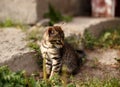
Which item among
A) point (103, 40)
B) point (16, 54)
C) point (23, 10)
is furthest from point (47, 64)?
point (23, 10)

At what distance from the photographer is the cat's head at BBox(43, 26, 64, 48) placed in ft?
21.5

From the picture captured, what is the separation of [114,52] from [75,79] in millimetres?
1534

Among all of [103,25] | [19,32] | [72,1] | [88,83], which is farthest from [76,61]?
[72,1]

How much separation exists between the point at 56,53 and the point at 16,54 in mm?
617

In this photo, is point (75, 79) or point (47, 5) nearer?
point (75, 79)

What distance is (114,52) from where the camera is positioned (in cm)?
807

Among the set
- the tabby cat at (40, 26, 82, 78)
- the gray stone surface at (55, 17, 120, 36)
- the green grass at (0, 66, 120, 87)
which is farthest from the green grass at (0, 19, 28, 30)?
the green grass at (0, 66, 120, 87)

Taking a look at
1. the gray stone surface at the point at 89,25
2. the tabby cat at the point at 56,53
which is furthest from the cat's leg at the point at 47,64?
the gray stone surface at the point at 89,25

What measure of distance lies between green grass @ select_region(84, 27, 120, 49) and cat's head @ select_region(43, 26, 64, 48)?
1555 millimetres

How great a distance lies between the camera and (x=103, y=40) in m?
8.56

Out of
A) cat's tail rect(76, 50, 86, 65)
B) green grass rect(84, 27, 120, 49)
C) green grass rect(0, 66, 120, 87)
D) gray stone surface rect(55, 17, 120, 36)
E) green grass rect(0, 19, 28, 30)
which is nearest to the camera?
green grass rect(0, 66, 120, 87)

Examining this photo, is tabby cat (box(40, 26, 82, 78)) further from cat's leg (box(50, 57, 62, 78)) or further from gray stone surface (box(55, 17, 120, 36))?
gray stone surface (box(55, 17, 120, 36))

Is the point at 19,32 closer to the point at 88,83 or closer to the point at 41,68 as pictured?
the point at 41,68

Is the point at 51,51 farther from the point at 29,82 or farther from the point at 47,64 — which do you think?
the point at 29,82
